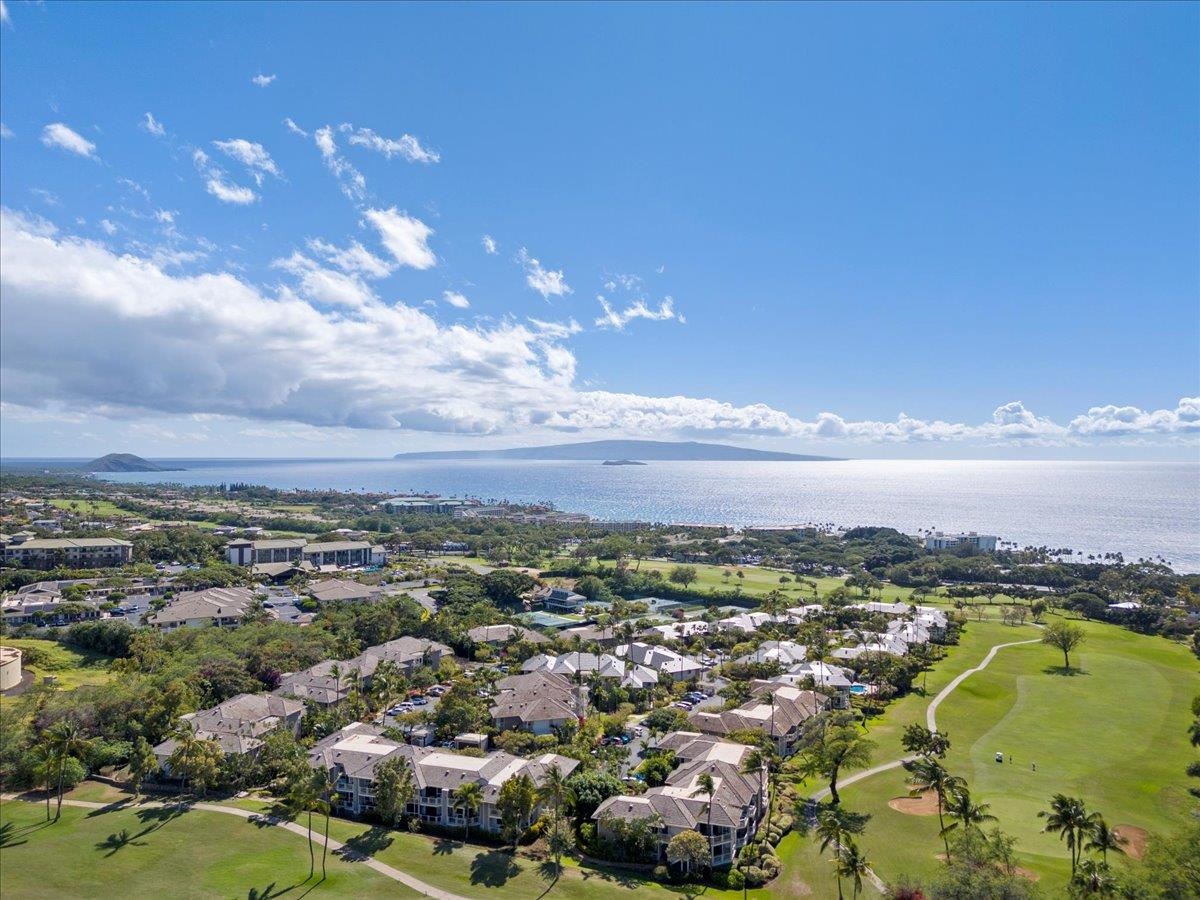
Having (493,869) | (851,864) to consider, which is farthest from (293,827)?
(851,864)

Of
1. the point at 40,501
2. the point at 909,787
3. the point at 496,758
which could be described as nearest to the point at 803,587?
the point at 909,787

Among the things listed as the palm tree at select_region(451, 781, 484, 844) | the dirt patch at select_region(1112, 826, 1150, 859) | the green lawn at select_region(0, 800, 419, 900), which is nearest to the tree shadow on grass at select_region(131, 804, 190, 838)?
the green lawn at select_region(0, 800, 419, 900)

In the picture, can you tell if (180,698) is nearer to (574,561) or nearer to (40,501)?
(574,561)

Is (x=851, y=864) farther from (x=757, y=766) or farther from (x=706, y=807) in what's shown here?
(x=757, y=766)

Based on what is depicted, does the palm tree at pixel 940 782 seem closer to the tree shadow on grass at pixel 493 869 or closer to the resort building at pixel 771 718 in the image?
the resort building at pixel 771 718

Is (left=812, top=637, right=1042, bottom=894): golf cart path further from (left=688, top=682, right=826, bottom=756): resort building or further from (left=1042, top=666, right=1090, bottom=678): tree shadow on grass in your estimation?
(left=688, top=682, right=826, bottom=756): resort building

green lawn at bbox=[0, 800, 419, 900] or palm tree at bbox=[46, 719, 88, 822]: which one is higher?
palm tree at bbox=[46, 719, 88, 822]

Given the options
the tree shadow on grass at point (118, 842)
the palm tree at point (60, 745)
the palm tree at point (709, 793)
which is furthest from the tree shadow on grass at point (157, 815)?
the palm tree at point (709, 793)
